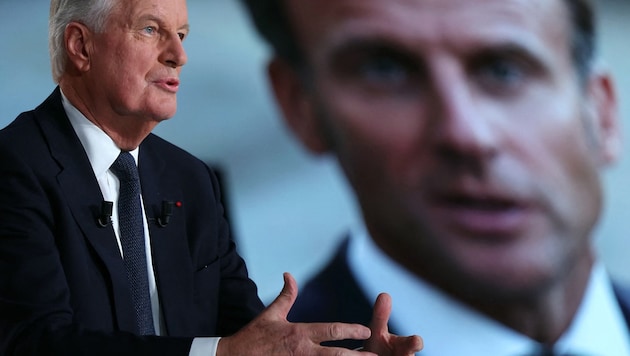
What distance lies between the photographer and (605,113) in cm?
198

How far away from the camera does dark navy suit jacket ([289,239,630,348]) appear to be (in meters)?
2.04

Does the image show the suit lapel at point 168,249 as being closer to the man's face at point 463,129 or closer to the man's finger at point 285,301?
the man's finger at point 285,301

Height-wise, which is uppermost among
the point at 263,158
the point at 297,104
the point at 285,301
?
the point at 297,104

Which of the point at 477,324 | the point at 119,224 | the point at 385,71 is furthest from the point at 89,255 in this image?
the point at 477,324

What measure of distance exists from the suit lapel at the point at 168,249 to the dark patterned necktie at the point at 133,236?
0.08 ft

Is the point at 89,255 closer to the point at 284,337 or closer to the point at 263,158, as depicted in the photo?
the point at 284,337

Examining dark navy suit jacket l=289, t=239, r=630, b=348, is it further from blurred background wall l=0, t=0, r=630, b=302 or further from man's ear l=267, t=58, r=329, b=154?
man's ear l=267, t=58, r=329, b=154

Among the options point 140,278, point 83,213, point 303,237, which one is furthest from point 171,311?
point 303,237

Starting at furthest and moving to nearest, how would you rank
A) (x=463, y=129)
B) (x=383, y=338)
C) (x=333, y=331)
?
(x=463, y=129) → (x=383, y=338) → (x=333, y=331)

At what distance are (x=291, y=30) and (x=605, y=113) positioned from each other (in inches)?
29.8

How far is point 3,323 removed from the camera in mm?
1484

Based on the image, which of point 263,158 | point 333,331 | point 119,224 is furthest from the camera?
point 263,158

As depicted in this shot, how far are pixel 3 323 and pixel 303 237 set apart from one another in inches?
31.5

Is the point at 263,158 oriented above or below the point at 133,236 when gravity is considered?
above
